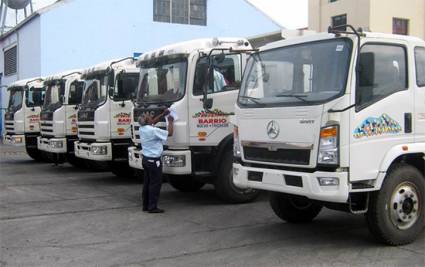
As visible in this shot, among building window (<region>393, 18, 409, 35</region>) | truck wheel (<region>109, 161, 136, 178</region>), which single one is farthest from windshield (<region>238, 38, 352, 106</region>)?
building window (<region>393, 18, 409, 35</region>)

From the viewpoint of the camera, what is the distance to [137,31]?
2725cm

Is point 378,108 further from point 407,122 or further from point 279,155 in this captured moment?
point 279,155

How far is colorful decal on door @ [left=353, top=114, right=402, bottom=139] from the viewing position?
602cm

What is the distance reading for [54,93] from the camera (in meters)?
15.4

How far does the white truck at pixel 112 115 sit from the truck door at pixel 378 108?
6.52 m

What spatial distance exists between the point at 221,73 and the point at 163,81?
1047mm

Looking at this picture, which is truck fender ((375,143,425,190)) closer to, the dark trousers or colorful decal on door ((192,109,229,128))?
colorful decal on door ((192,109,229,128))

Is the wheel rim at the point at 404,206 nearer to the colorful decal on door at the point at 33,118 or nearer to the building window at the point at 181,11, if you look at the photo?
the colorful decal on door at the point at 33,118

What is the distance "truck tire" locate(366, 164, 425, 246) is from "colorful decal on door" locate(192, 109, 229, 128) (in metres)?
3.43

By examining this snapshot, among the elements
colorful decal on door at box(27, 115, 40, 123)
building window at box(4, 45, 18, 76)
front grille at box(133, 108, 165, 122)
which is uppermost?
building window at box(4, 45, 18, 76)

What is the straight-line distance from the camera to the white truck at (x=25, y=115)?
658 inches

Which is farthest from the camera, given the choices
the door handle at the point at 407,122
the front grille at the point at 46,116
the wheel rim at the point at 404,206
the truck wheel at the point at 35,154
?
the truck wheel at the point at 35,154

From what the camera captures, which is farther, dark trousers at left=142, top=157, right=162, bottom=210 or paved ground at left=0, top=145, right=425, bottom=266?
dark trousers at left=142, top=157, right=162, bottom=210

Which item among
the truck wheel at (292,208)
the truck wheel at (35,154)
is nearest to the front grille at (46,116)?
the truck wheel at (35,154)
